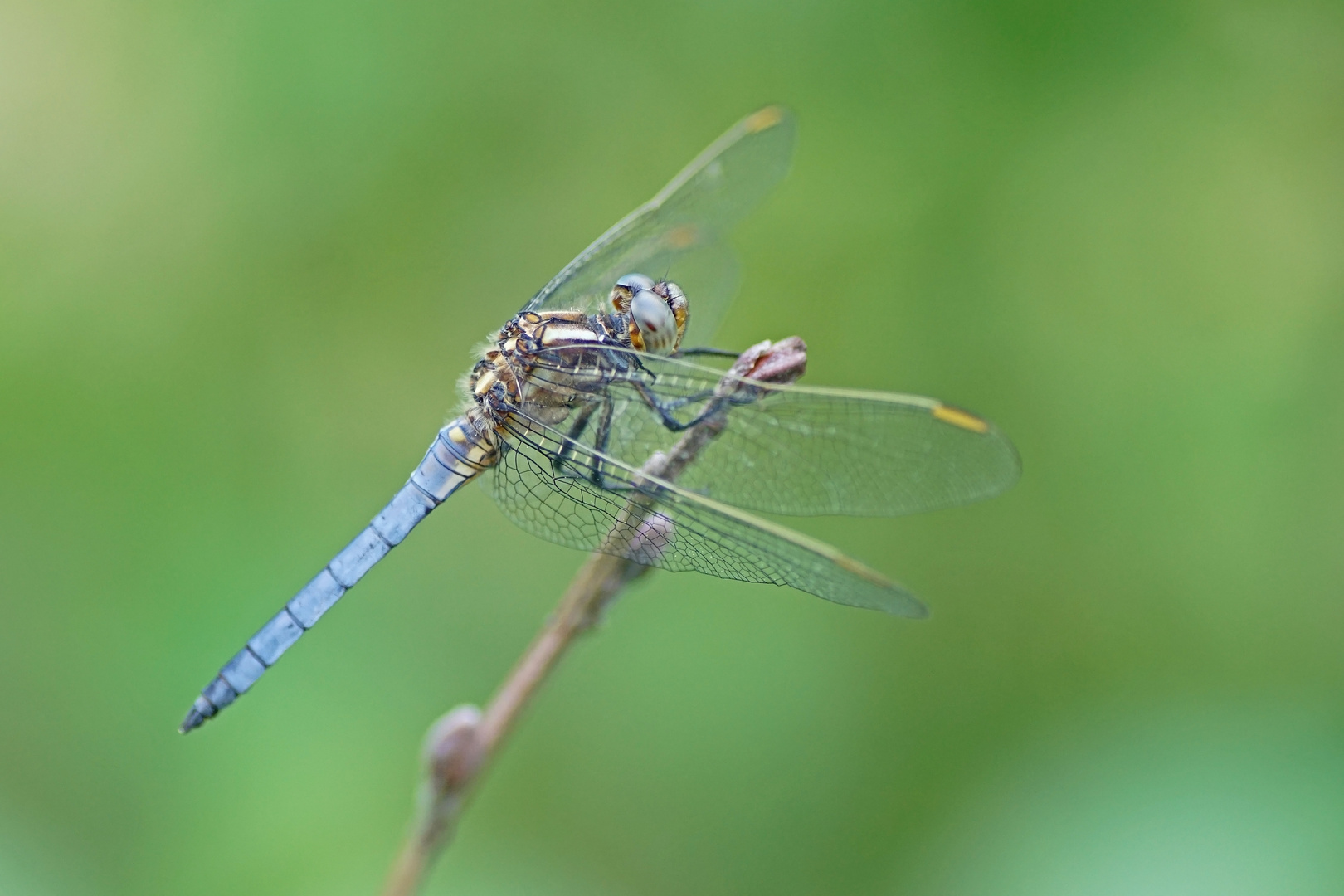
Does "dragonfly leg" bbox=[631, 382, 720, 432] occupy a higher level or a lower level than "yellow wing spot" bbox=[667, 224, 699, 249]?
lower

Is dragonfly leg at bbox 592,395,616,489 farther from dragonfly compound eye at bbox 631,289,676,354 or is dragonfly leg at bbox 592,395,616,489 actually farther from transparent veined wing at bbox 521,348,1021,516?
dragonfly compound eye at bbox 631,289,676,354

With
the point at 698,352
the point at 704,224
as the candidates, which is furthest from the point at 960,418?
the point at 704,224

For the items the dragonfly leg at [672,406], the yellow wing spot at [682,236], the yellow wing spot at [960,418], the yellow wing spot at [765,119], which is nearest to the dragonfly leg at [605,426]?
the dragonfly leg at [672,406]

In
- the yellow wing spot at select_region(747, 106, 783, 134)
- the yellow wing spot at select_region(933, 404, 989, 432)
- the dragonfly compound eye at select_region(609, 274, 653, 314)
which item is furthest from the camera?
the yellow wing spot at select_region(747, 106, 783, 134)

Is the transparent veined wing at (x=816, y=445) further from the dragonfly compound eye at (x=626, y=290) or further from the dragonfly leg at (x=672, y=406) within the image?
the dragonfly compound eye at (x=626, y=290)

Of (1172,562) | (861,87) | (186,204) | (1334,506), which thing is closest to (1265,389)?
(1334,506)

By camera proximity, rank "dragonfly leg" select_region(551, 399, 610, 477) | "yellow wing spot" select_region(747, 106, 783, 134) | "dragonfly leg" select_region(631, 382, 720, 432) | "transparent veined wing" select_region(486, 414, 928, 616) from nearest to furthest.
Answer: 1. "transparent veined wing" select_region(486, 414, 928, 616)
2. "dragonfly leg" select_region(631, 382, 720, 432)
3. "dragonfly leg" select_region(551, 399, 610, 477)
4. "yellow wing spot" select_region(747, 106, 783, 134)

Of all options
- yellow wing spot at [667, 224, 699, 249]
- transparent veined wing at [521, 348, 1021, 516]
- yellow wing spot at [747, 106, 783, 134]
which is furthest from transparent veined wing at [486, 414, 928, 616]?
yellow wing spot at [747, 106, 783, 134]
